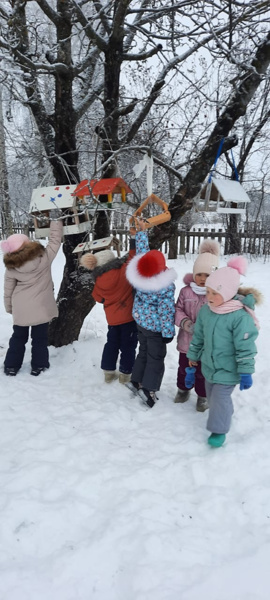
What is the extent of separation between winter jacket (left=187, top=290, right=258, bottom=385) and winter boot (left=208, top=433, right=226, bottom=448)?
1.23 ft

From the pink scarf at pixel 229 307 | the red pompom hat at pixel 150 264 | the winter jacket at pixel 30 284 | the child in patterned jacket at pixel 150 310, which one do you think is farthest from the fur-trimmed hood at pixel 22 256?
the pink scarf at pixel 229 307

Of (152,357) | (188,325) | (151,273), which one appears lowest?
(152,357)

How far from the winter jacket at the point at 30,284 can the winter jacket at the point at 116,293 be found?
547mm

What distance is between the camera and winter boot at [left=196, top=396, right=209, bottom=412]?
10.1ft

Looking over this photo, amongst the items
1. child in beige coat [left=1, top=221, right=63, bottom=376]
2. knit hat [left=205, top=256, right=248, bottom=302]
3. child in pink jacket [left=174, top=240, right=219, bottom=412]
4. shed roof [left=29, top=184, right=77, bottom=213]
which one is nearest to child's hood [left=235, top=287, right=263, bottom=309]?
knit hat [left=205, top=256, right=248, bottom=302]

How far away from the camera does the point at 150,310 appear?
119 inches

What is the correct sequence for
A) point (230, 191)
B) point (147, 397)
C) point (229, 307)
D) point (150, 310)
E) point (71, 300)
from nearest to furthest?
1. point (229, 307)
2. point (150, 310)
3. point (147, 397)
4. point (230, 191)
5. point (71, 300)

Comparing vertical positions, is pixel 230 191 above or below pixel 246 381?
above

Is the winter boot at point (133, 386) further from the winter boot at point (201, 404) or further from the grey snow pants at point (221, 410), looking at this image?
the grey snow pants at point (221, 410)

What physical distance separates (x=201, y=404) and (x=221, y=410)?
0.56m

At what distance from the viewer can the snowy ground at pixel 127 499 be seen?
1614mm

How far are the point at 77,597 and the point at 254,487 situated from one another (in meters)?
1.16

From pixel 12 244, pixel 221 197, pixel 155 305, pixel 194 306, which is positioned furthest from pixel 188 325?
pixel 12 244

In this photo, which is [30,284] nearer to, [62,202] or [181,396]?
[62,202]
